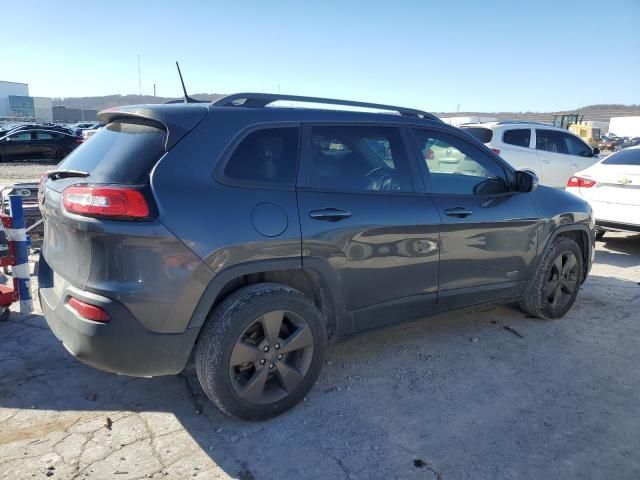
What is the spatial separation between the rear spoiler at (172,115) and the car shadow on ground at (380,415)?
5.34 ft

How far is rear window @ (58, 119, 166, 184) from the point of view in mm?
2680

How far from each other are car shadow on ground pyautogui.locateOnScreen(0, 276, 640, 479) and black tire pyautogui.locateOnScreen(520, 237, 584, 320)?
38cm

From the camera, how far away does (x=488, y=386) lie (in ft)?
11.6

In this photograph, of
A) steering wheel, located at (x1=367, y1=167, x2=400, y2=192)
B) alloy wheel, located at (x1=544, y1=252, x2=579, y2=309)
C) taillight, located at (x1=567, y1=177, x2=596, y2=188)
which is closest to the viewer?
steering wheel, located at (x1=367, y1=167, x2=400, y2=192)

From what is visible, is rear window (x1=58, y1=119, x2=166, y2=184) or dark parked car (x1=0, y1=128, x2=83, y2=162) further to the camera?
dark parked car (x1=0, y1=128, x2=83, y2=162)

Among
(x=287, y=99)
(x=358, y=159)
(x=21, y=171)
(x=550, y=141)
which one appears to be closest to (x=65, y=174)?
(x=287, y=99)

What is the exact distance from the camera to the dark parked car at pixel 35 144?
21.8 m

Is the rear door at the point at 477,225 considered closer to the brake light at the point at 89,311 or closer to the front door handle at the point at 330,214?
the front door handle at the point at 330,214

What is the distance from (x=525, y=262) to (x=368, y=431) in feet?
7.09

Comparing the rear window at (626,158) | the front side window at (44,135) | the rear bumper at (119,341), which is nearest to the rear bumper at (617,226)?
the rear window at (626,158)

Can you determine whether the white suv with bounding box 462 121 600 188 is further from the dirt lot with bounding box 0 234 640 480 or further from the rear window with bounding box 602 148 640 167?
the dirt lot with bounding box 0 234 640 480

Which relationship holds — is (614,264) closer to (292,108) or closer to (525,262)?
(525,262)

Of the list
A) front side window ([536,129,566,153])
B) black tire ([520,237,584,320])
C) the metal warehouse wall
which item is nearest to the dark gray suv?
black tire ([520,237,584,320])

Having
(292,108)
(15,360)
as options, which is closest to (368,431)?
(292,108)
